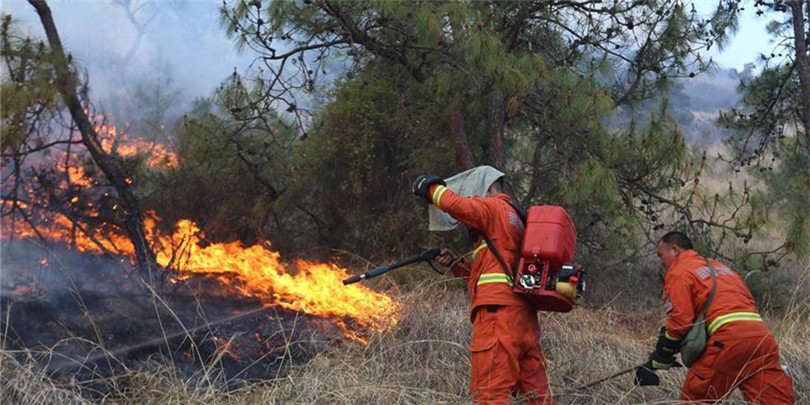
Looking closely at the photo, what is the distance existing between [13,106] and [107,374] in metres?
3.80

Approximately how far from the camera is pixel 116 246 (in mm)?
8852

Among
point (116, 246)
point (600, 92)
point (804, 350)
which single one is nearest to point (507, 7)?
point (600, 92)

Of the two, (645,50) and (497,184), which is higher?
(645,50)

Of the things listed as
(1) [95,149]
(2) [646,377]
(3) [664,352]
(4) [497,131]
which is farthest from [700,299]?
(1) [95,149]

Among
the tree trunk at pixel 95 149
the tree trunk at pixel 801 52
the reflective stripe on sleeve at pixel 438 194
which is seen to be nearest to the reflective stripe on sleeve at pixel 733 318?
the reflective stripe on sleeve at pixel 438 194

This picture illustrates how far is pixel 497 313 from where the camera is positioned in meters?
4.39

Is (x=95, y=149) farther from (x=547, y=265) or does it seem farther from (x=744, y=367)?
(x=744, y=367)

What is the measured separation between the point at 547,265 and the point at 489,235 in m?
0.40

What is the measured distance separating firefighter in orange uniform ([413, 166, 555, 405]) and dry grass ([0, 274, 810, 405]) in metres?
0.27

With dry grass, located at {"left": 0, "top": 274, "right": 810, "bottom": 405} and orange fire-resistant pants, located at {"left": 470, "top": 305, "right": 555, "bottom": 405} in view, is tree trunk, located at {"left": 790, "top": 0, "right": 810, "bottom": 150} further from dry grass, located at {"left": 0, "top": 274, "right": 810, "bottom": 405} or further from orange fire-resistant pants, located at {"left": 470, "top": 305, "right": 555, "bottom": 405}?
orange fire-resistant pants, located at {"left": 470, "top": 305, "right": 555, "bottom": 405}

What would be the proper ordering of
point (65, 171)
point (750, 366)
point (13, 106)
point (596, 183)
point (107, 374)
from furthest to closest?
point (65, 171) < point (13, 106) < point (596, 183) < point (107, 374) < point (750, 366)

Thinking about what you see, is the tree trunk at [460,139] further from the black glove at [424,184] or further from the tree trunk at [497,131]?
the black glove at [424,184]

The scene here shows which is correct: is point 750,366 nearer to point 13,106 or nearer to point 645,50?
point 645,50

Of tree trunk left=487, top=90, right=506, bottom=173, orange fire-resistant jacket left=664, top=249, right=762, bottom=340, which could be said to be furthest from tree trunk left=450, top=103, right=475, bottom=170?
orange fire-resistant jacket left=664, top=249, right=762, bottom=340
